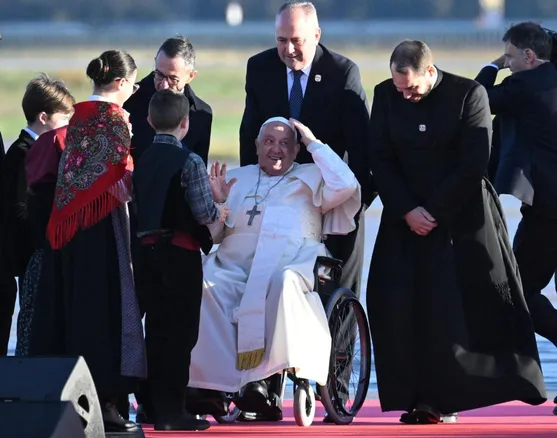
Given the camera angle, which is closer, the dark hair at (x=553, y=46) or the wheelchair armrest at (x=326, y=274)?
the wheelchair armrest at (x=326, y=274)

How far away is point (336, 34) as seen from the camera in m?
48.6

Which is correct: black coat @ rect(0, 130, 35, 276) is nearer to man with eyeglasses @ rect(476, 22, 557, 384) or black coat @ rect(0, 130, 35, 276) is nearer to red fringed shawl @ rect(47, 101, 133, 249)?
red fringed shawl @ rect(47, 101, 133, 249)

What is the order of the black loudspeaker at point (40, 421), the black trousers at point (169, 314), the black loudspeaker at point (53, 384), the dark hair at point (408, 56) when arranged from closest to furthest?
the black loudspeaker at point (40, 421) → the black loudspeaker at point (53, 384) → the black trousers at point (169, 314) → the dark hair at point (408, 56)

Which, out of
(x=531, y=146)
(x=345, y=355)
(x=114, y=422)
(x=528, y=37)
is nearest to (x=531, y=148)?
(x=531, y=146)

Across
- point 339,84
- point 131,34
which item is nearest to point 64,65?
point 131,34

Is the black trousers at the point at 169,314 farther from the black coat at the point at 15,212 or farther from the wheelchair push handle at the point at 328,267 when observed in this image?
the black coat at the point at 15,212

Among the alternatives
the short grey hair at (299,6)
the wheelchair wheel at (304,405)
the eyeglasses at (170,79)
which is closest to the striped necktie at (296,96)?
the short grey hair at (299,6)

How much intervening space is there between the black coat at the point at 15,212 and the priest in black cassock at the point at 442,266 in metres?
1.46

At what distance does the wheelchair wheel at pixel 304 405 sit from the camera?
6.59 metres

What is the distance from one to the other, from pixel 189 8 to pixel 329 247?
50.3 metres

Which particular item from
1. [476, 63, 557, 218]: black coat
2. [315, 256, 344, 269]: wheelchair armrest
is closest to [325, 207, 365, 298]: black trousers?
[315, 256, 344, 269]: wheelchair armrest

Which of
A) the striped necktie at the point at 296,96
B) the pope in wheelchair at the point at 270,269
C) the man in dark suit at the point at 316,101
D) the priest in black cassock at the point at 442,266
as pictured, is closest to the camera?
the pope in wheelchair at the point at 270,269

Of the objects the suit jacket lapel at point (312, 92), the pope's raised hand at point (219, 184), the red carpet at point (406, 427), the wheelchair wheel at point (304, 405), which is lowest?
the red carpet at point (406, 427)

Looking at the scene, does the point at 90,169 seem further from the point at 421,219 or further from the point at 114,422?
the point at 421,219
